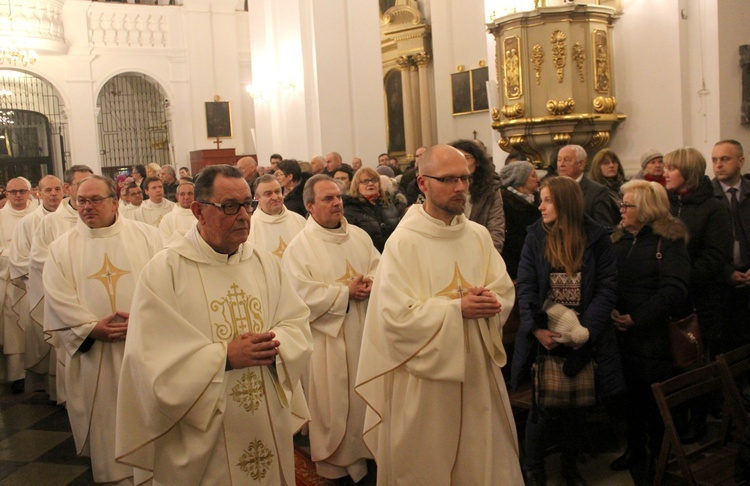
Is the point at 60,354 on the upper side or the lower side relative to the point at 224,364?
lower

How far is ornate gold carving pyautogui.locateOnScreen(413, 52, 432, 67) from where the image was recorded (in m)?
17.7

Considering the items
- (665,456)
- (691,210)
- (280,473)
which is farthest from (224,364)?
(691,210)

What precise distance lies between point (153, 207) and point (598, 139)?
5.53m

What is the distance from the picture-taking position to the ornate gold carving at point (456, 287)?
3855mm

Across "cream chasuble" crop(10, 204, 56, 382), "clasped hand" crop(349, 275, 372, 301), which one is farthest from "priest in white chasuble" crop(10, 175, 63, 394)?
"clasped hand" crop(349, 275, 372, 301)

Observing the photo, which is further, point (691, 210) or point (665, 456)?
point (691, 210)

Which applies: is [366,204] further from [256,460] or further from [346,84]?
[346,84]

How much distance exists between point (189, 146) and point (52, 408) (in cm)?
1655

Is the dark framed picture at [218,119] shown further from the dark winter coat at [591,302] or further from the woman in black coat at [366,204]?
the dark winter coat at [591,302]

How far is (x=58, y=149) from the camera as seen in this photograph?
21.9 metres

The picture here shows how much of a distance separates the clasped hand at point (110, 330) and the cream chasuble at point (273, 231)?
189 centimetres

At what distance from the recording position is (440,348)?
12.0ft

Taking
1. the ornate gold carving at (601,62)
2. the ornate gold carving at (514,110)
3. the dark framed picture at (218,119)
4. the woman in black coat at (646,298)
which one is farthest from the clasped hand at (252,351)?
the dark framed picture at (218,119)

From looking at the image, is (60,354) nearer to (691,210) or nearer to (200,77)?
(691,210)
